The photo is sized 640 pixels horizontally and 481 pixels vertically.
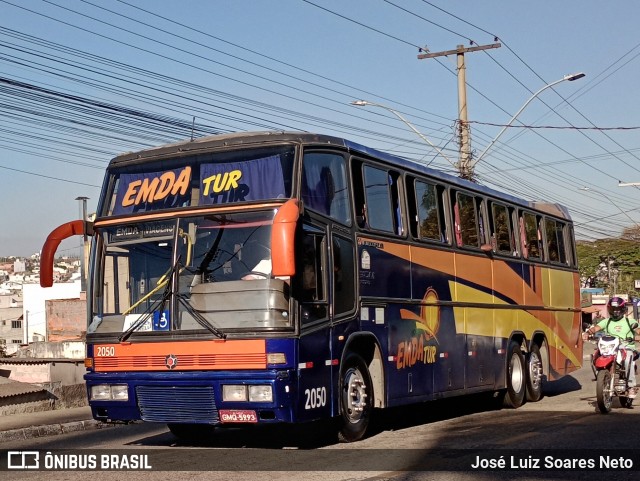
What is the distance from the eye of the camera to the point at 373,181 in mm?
12945

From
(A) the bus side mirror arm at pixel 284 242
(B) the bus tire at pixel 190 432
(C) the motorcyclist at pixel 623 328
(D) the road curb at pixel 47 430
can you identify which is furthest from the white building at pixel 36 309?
(A) the bus side mirror arm at pixel 284 242

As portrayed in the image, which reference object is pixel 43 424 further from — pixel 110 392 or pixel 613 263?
pixel 613 263

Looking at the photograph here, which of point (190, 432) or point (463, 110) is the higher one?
point (463, 110)

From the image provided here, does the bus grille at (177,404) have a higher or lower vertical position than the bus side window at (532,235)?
lower

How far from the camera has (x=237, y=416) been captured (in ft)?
34.7

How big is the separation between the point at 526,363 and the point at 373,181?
6831 mm

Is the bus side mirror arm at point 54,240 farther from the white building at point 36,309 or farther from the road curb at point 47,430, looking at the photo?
the white building at point 36,309

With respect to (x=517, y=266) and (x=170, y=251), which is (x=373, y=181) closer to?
(x=170, y=251)

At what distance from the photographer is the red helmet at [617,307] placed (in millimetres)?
15157

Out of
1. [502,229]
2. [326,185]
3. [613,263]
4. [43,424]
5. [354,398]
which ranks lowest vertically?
[43,424]

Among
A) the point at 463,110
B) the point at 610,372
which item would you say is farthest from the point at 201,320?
the point at 463,110

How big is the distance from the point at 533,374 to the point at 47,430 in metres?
8.82

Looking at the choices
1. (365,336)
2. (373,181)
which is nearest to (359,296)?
(365,336)

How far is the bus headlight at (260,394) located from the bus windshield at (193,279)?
62cm
